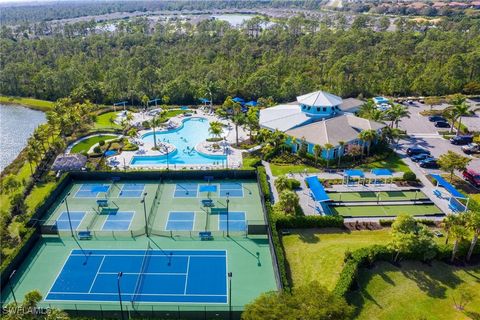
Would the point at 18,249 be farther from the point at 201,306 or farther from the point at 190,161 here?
the point at 190,161

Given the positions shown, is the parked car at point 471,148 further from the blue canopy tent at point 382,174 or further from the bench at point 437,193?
the blue canopy tent at point 382,174

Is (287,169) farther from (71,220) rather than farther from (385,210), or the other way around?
(71,220)

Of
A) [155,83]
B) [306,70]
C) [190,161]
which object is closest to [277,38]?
[306,70]

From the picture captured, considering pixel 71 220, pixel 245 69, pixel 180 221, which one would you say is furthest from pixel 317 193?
pixel 245 69

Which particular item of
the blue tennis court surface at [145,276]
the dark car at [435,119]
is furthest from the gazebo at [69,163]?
the dark car at [435,119]

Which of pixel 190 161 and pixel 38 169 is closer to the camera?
pixel 38 169

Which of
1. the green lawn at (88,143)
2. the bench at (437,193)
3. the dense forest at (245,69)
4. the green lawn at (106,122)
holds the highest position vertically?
the dense forest at (245,69)
